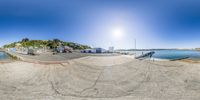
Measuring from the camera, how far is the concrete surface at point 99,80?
2108 mm

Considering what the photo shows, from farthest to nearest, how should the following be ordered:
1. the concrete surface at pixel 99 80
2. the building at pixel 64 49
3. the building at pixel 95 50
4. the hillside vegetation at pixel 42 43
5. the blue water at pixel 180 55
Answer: the blue water at pixel 180 55 < the building at pixel 95 50 < the building at pixel 64 49 < the hillside vegetation at pixel 42 43 < the concrete surface at pixel 99 80

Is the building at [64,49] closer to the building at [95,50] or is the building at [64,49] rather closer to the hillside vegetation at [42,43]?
the hillside vegetation at [42,43]

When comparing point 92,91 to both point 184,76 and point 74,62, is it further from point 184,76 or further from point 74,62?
point 184,76

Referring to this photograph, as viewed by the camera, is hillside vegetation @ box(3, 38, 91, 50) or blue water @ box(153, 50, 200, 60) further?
blue water @ box(153, 50, 200, 60)

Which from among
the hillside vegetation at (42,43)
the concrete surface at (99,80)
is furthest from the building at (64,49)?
the concrete surface at (99,80)

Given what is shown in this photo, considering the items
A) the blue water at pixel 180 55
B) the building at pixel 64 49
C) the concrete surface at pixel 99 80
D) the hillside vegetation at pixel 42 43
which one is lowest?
the concrete surface at pixel 99 80

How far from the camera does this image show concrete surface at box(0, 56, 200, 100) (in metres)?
2.11

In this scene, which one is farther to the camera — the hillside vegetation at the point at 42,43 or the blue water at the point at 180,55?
the blue water at the point at 180,55

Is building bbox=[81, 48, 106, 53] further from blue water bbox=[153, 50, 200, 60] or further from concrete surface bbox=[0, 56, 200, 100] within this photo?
blue water bbox=[153, 50, 200, 60]

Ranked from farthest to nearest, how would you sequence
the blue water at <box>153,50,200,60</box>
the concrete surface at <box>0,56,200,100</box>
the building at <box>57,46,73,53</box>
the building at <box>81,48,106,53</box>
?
the blue water at <box>153,50,200,60</box>, the building at <box>81,48,106,53</box>, the building at <box>57,46,73,53</box>, the concrete surface at <box>0,56,200,100</box>

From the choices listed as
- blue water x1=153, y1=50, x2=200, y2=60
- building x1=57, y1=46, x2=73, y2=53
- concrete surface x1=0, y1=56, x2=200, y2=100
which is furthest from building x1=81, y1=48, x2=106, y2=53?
blue water x1=153, y1=50, x2=200, y2=60

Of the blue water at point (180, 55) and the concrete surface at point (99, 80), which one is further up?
the blue water at point (180, 55)

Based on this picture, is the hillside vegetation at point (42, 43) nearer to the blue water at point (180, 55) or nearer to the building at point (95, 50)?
the building at point (95, 50)

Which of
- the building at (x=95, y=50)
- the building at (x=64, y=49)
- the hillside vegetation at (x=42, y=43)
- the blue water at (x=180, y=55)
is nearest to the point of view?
the hillside vegetation at (x=42, y=43)
